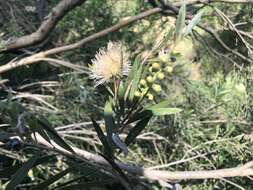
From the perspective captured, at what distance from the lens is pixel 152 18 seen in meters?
2.12

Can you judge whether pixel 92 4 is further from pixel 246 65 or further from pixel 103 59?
pixel 103 59

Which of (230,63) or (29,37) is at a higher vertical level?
(29,37)

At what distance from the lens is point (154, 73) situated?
2.26 ft

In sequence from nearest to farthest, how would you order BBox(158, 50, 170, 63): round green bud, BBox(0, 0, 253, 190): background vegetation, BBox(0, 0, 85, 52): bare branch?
BBox(158, 50, 170, 63): round green bud < BBox(0, 0, 253, 190): background vegetation < BBox(0, 0, 85, 52): bare branch

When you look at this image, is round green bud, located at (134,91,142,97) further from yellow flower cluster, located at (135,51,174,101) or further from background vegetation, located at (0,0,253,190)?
background vegetation, located at (0,0,253,190)

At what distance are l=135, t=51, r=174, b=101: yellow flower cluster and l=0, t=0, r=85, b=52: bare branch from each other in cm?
100

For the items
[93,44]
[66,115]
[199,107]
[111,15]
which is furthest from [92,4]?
[199,107]

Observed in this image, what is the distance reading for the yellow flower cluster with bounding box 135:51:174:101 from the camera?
0.68 meters

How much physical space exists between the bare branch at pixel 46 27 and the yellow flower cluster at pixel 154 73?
3.28 ft

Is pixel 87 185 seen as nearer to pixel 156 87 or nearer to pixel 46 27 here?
pixel 156 87

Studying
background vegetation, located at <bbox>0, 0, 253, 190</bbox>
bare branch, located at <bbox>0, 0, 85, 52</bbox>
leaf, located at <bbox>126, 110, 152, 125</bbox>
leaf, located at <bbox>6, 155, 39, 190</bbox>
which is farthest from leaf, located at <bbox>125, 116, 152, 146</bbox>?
bare branch, located at <bbox>0, 0, 85, 52</bbox>

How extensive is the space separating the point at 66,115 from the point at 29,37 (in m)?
0.33

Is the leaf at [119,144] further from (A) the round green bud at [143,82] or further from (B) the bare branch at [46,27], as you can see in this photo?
(B) the bare branch at [46,27]

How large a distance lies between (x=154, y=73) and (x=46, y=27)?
1.17 m
